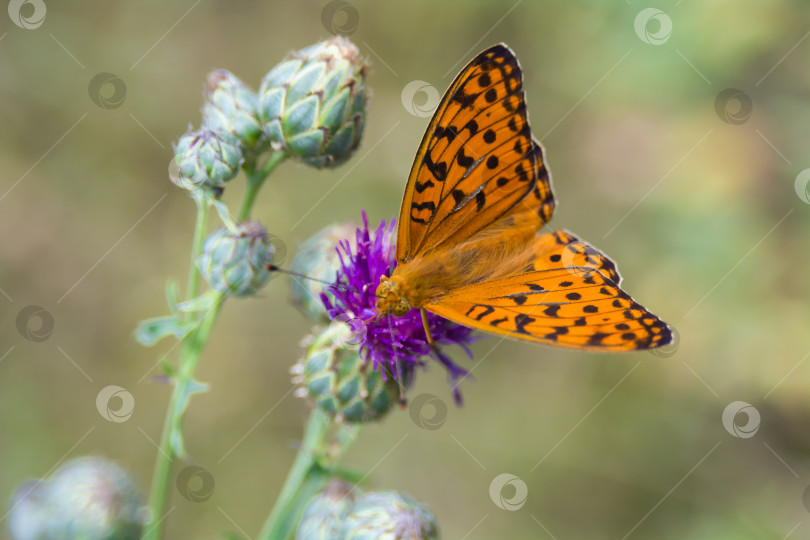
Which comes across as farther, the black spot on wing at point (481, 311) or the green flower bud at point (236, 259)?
the green flower bud at point (236, 259)

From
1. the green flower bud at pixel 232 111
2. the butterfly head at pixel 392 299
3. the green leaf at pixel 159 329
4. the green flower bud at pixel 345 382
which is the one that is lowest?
the green leaf at pixel 159 329

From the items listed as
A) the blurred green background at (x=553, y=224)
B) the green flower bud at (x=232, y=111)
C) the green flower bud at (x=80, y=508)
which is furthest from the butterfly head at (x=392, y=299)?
the blurred green background at (x=553, y=224)

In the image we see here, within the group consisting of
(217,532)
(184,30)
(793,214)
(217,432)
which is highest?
(793,214)

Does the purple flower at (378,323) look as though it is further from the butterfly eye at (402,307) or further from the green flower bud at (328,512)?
the green flower bud at (328,512)

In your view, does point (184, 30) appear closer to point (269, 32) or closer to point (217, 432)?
point (269, 32)

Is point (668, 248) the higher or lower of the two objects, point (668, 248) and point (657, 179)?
the lower

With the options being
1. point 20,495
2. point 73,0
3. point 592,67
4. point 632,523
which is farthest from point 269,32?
point 632,523
